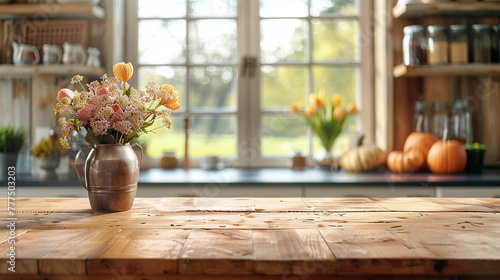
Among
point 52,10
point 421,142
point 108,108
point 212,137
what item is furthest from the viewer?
point 212,137

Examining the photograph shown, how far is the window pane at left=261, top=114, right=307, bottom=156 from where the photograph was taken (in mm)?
2799

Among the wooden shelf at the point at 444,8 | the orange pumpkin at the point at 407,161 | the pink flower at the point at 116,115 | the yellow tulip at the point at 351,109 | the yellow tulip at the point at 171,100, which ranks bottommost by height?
the orange pumpkin at the point at 407,161

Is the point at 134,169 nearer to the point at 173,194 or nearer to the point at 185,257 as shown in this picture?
the point at 185,257

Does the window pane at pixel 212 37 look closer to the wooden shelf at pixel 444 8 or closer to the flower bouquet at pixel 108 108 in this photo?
the wooden shelf at pixel 444 8

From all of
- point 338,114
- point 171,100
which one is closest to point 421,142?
point 338,114

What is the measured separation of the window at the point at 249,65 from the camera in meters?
2.79

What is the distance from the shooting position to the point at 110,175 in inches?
48.0

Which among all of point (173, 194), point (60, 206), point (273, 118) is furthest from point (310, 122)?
point (60, 206)

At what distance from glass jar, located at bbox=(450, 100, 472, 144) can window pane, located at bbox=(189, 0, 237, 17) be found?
1405mm

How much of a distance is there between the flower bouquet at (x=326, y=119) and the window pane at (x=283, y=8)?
527 millimetres

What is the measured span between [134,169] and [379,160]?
5.01 feet

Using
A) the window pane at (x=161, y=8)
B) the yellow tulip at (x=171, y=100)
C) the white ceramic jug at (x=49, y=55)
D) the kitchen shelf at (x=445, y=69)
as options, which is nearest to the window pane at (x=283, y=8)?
the window pane at (x=161, y=8)

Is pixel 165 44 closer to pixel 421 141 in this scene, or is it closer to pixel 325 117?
pixel 325 117

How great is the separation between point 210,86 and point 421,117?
4.03 feet
